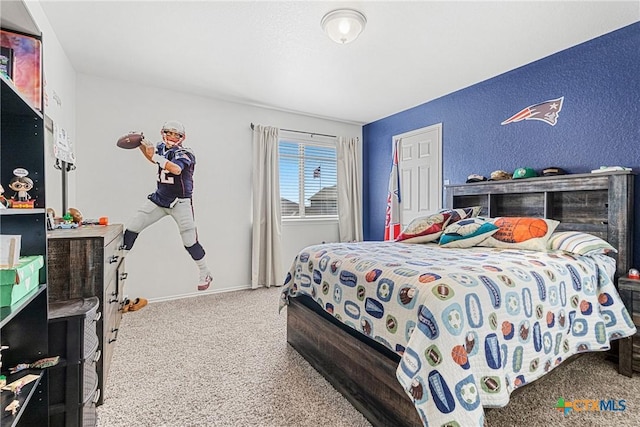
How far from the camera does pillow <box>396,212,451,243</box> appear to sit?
273 cm

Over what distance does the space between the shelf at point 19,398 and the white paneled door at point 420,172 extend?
3.84 m

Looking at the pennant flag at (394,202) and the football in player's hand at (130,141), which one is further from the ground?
the football in player's hand at (130,141)

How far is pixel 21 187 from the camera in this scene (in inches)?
43.1

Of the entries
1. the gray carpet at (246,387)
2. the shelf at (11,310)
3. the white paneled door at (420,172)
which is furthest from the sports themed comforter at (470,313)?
the white paneled door at (420,172)

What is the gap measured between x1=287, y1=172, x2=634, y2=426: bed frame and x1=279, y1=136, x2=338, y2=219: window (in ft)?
6.39

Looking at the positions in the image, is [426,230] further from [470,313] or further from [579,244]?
[470,313]

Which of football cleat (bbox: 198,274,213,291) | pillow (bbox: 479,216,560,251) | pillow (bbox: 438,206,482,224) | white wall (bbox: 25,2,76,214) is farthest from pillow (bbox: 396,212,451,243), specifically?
white wall (bbox: 25,2,76,214)

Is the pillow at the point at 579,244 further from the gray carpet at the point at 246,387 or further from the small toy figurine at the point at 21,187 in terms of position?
the small toy figurine at the point at 21,187

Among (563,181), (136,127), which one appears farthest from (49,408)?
(563,181)

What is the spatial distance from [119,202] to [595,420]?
163 inches

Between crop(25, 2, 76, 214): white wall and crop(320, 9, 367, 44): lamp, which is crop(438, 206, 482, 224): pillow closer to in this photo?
crop(320, 9, 367, 44): lamp

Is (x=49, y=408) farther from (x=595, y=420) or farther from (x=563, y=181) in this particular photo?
(x=563, y=181)

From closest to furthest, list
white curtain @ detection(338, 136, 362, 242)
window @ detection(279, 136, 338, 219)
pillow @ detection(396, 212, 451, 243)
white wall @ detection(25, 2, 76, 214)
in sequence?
white wall @ detection(25, 2, 76, 214) < pillow @ detection(396, 212, 451, 243) < window @ detection(279, 136, 338, 219) < white curtain @ detection(338, 136, 362, 242)

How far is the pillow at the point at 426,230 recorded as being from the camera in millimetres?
2727
